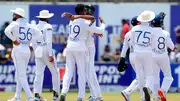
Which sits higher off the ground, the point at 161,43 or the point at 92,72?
the point at 161,43

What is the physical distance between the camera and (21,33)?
19.1 meters

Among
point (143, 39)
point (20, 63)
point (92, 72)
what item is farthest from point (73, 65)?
point (143, 39)

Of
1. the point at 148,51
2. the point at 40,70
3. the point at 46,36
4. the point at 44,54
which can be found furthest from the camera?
the point at 40,70

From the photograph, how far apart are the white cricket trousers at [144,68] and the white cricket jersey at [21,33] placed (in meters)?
2.84

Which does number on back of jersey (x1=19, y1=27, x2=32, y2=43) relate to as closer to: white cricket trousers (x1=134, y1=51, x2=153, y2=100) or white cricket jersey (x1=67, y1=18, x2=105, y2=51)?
white cricket jersey (x1=67, y1=18, x2=105, y2=51)

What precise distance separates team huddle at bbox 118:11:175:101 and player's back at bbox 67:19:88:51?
3.82ft

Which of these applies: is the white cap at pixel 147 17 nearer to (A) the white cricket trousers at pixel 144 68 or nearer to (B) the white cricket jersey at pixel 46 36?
(A) the white cricket trousers at pixel 144 68

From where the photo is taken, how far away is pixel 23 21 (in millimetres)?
19281

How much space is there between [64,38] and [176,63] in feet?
A: 18.9

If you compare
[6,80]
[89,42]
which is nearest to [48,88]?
[6,80]

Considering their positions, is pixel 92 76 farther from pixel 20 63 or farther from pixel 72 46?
pixel 20 63

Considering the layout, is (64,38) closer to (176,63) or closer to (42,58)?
(176,63)

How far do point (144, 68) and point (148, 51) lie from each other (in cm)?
51

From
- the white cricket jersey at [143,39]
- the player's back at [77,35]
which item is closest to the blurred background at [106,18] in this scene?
the player's back at [77,35]
